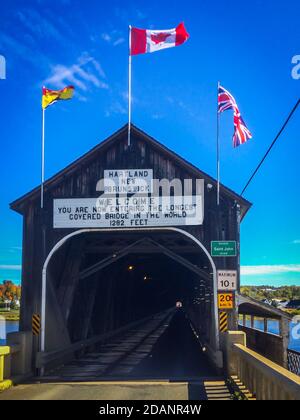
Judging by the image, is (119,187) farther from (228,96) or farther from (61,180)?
(228,96)

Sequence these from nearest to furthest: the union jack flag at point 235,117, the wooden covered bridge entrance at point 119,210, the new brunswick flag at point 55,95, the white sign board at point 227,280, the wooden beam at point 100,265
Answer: the white sign board at point 227,280 → the wooden covered bridge entrance at point 119,210 → the union jack flag at point 235,117 → the new brunswick flag at point 55,95 → the wooden beam at point 100,265

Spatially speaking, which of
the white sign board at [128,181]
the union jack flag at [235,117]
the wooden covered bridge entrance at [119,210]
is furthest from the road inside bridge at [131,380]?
the union jack flag at [235,117]

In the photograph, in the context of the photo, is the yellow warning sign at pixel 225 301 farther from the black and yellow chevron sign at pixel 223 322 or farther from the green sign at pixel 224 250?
the green sign at pixel 224 250

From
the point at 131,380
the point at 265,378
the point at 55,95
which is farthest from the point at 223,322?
the point at 55,95

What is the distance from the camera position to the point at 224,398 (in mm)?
11781

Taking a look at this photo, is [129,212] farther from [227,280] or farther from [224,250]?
[227,280]

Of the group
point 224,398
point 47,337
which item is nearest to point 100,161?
point 47,337

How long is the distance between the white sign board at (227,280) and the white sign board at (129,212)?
197 cm

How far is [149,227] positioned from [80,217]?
2.51 meters

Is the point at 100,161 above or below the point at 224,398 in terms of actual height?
above

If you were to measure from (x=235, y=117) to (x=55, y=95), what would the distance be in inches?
272

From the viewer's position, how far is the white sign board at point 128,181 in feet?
60.0

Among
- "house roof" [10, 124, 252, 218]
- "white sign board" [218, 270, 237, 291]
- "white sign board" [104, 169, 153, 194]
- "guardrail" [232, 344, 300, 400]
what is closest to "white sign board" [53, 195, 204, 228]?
"white sign board" [104, 169, 153, 194]
